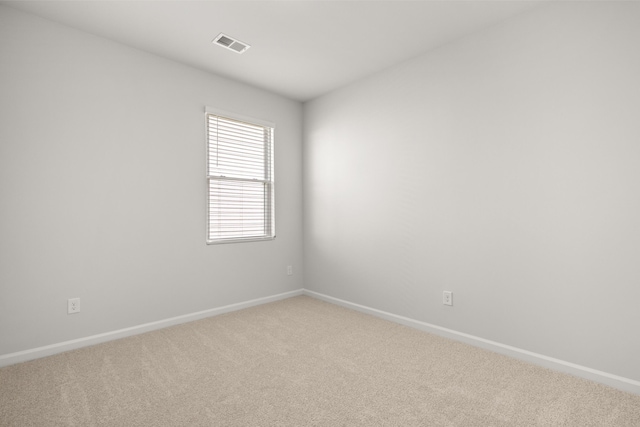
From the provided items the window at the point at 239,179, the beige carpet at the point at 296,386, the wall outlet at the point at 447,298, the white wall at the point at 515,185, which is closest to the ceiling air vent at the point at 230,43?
the window at the point at 239,179

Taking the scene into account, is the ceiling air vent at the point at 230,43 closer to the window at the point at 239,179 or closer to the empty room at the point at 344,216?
the empty room at the point at 344,216

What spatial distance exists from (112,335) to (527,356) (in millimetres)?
3353

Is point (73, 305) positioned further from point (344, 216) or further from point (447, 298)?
point (447, 298)

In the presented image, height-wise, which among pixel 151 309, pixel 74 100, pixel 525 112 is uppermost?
pixel 74 100

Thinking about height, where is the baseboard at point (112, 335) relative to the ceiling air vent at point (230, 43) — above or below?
below

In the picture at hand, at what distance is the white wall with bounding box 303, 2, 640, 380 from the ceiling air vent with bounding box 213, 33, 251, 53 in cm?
135

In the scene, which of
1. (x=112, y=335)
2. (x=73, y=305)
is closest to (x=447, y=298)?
(x=112, y=335)

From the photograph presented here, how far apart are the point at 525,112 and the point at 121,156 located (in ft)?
10.9

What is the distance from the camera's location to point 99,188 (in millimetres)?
2719

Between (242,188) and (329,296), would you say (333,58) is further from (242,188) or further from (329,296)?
(329,296)

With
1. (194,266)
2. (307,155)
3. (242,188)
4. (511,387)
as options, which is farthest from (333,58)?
(511,387)

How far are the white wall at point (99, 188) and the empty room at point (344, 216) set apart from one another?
16mm

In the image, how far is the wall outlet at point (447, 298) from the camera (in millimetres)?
2815

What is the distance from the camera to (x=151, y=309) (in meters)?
3.02
